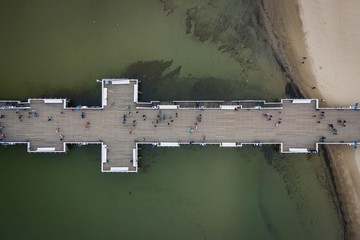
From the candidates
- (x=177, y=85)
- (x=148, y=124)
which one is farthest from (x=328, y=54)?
(x=148, y=124)

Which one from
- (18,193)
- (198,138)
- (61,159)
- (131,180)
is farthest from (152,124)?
(18,193)

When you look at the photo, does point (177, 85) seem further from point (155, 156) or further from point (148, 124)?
point (155, 156)

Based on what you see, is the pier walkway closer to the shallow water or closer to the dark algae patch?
the dark algae patch

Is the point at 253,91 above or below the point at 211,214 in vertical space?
above

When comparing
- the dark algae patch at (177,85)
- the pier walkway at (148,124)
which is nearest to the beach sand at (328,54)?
the pier walkway at (148,124)

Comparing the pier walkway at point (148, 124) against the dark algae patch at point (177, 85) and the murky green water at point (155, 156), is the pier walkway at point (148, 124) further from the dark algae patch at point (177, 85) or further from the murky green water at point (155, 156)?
the murky green water at point (155, 156)

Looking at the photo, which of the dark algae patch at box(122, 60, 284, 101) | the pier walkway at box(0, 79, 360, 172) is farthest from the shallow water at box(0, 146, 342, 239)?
the dark algae patch at box(122, 60, 284, 101)

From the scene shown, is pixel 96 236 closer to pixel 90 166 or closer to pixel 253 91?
pixel 90 166
